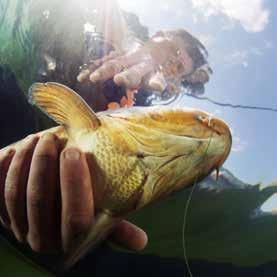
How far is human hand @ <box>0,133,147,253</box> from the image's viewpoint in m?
3.31

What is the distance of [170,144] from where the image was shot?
134 inches

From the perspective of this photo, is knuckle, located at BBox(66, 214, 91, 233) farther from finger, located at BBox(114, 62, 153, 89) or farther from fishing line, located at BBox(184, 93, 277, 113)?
fishing line, located at BBox(184, 93, 277, 113)

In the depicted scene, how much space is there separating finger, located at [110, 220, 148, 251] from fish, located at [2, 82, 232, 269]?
0.06 metres

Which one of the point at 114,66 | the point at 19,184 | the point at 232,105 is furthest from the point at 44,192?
the point at 232,105

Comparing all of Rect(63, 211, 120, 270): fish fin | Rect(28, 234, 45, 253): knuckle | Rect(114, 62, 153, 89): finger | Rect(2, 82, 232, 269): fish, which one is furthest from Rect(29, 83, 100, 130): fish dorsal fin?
Rect(28, 234, 45, 253): knuckle

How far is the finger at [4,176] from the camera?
344cm

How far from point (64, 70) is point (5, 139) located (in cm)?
51

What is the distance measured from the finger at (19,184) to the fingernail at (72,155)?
0.21 meters

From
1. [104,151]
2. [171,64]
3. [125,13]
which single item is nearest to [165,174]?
[104,151]

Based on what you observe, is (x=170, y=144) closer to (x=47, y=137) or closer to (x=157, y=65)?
(x=157, y=65)

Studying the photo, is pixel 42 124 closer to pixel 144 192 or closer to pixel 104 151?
pixel 104 151

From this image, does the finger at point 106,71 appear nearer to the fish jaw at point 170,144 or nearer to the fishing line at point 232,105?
the fish jaw at point 170,144

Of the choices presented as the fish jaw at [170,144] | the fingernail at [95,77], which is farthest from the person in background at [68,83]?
the fish jaw at [170,144]

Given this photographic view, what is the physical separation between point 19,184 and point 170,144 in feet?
2.75
